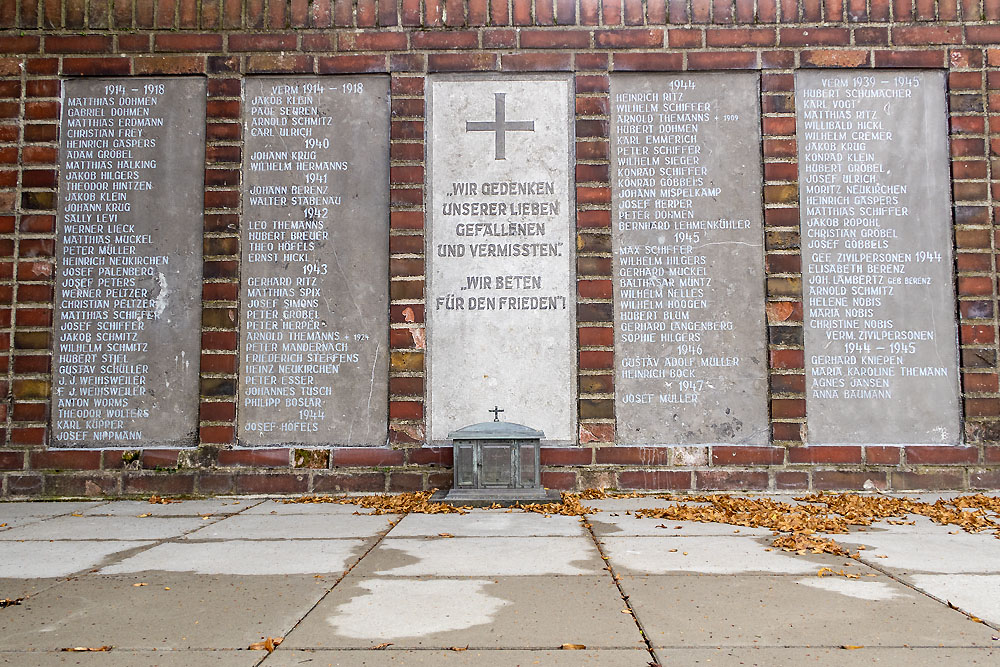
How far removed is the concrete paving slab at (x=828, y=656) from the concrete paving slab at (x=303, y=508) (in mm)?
3563

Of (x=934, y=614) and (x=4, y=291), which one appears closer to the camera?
(x=934, y=614)

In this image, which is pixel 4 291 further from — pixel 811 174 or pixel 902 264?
pixel 902 264

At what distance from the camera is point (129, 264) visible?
21.7 feet

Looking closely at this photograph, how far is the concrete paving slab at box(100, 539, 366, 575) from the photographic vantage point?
133 inches

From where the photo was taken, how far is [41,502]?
20.4ft

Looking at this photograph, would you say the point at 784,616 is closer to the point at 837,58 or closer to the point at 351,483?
the point at 351,483

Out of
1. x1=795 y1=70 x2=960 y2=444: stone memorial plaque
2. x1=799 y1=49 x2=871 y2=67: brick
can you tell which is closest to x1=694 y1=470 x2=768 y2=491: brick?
x1=795 y1=70 x2=960 y2=444: stone memorial plaque

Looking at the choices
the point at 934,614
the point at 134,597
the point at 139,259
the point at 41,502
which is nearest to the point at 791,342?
the point at 934,614

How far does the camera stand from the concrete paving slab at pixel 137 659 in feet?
7.00

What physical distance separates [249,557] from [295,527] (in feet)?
3.27

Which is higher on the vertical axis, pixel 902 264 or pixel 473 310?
pixel 902 264

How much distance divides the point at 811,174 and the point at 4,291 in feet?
25.1

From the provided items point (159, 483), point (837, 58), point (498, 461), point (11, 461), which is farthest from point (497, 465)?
point (837, 58)

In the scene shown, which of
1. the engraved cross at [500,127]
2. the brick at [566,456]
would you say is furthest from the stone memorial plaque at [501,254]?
the brick at [566,456]
